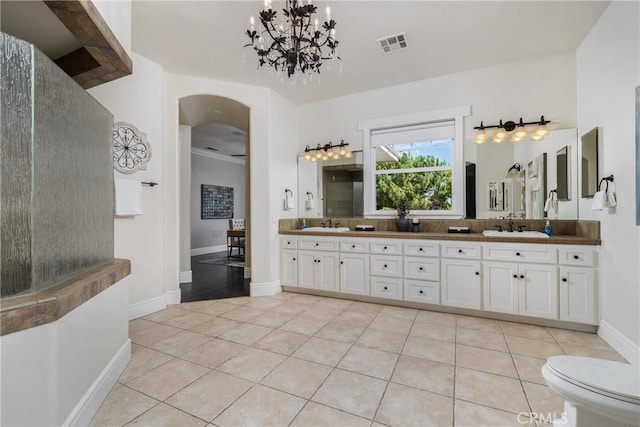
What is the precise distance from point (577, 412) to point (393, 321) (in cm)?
193

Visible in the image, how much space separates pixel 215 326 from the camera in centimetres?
300

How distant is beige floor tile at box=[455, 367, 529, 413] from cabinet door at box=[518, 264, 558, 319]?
4.14 ft

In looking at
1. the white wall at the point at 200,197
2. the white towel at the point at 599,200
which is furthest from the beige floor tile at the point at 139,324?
the white wall at the point at 200,197

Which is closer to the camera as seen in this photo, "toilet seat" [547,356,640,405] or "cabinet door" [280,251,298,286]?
"toilet seat" [547,356,640,405]

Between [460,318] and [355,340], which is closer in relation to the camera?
[355,340]

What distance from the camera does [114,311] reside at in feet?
6.70

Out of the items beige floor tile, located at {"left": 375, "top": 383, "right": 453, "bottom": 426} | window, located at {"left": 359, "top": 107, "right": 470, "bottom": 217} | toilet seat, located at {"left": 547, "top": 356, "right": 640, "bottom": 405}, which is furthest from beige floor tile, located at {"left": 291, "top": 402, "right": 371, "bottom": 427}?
window, located at {"left": 359, "top": 107, "right": 470, "bottom": 217}

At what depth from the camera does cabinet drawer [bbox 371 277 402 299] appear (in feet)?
11.7

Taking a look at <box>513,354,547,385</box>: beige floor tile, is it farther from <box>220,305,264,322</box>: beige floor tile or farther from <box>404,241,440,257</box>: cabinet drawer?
<box>220,305,264,322</box>: beige floor tile

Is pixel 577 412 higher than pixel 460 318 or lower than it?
higher

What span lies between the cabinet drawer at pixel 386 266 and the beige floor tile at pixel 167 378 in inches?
87.8

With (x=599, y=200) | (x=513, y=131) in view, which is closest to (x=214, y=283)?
(x=513, y=131)

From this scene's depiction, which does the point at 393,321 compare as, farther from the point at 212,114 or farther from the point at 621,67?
the point at 212,114

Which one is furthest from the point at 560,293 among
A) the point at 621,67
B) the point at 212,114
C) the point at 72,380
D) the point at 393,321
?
the point at 212,114
